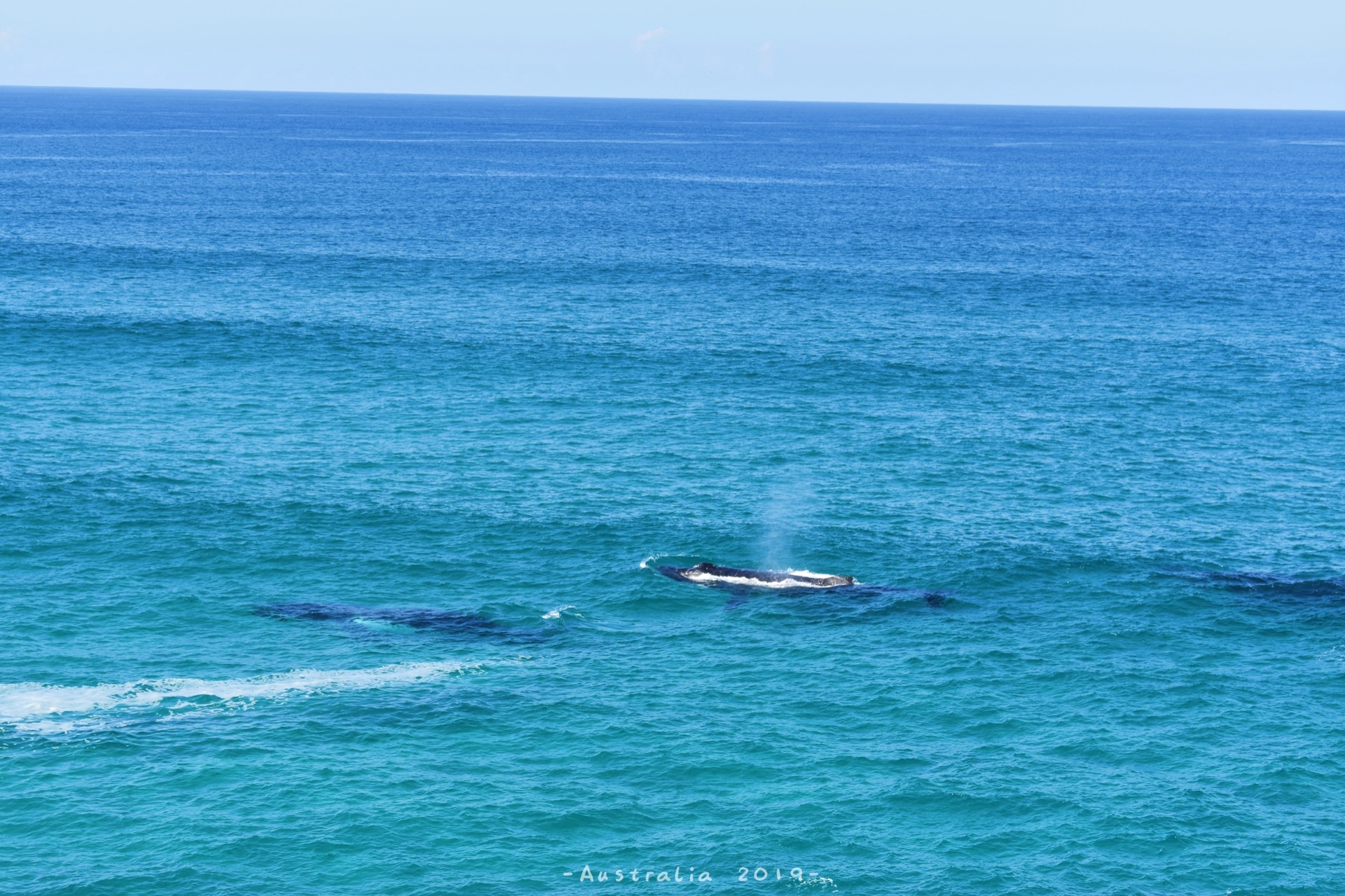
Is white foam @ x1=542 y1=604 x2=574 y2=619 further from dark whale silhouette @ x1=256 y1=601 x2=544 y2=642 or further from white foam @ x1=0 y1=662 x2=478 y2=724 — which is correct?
white foam @ x1=0 y1=662 x2=478 y2=724

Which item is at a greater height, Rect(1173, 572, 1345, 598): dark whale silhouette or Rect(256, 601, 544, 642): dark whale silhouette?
Rect(1173, 572, 1345, 598): dark whale silhouette

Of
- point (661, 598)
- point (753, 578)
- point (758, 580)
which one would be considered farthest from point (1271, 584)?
point (661, 598)

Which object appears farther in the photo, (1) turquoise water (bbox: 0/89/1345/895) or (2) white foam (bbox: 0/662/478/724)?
(2) white foam (bbox: 0/662/478/724)

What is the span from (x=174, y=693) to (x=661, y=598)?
24.6 m

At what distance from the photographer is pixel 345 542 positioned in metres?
79.0

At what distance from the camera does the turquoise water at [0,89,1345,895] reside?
51.0 metres

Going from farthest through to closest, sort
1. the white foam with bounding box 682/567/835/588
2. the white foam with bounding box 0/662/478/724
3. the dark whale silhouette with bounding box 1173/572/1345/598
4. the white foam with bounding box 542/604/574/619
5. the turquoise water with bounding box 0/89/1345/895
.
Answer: the white foam with bounding box 682/567/835/588 < the dark whale silhouette with bounding box 1173/572/1345/598 < the white foam with bounding box 542/604/574/619 < the white foam with bounding box 0/662/478/724 < the turquoise water with bounding box 0/89/1345/895

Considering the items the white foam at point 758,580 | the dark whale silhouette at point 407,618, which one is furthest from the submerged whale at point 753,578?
the dark whale silhouette at point 407,618

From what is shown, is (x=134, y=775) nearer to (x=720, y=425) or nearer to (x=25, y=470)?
(x=25, y=470)

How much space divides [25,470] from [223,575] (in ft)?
74.3

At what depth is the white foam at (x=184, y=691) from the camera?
5891 centimetres

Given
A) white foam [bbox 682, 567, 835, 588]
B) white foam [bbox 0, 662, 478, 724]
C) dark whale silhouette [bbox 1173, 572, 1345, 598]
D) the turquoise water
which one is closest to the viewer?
the turquoise water

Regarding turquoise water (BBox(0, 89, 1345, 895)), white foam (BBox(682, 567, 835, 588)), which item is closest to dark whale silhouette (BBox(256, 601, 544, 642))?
turquoise water (BBox(0, 89, 1345, 895))

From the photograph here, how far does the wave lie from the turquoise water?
206 millimetres
